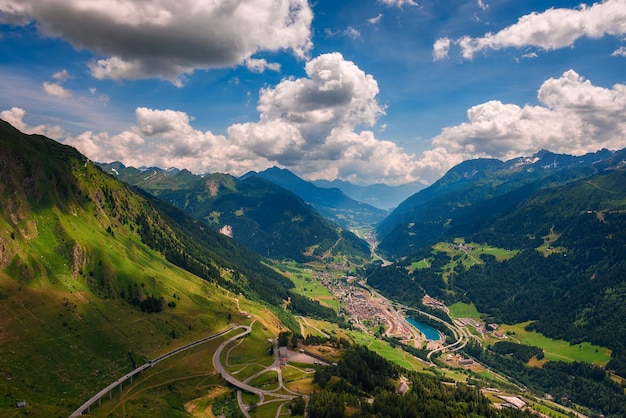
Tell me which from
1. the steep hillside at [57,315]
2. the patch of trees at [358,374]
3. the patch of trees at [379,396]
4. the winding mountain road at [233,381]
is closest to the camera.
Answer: the patch of trees at [379,396]

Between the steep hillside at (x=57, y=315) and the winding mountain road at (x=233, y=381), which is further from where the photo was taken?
the winding mountain road at (x=233, y=381)

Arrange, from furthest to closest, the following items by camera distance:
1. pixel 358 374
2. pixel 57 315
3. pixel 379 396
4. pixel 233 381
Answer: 1. pixel 358 374
2. pixel 57 315
3. pixel 233 381
4. pixel 379 396

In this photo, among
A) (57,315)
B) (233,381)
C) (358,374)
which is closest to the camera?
(233,381)

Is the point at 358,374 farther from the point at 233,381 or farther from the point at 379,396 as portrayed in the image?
the point at 233,381

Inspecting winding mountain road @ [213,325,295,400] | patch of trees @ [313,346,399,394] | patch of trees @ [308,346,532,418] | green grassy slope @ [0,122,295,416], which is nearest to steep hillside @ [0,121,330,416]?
green grassy slope @ [0,122,295,416]

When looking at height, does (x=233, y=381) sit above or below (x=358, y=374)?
below

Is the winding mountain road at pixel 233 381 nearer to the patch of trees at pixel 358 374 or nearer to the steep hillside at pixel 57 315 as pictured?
the patch of trees at pixel 358 374

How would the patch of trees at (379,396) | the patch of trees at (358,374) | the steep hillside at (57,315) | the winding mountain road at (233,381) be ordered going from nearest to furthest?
the patch of trees at (379,396), the steep hillside at (57,315), the winding mountain road at (233,381), the patch of trees at (358,374)

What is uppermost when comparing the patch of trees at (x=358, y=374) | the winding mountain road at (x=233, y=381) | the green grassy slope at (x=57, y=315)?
the green grassy slope at (x=57, y=315)

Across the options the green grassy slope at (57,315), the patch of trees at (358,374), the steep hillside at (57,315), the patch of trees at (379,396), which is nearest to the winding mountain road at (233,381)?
the patch of trees at (379,396)

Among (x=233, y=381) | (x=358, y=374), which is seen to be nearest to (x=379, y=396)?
(x=358, y=374)

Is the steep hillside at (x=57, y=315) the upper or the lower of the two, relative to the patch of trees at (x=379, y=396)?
upper

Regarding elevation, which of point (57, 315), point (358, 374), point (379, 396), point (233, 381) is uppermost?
point (57, 315)
